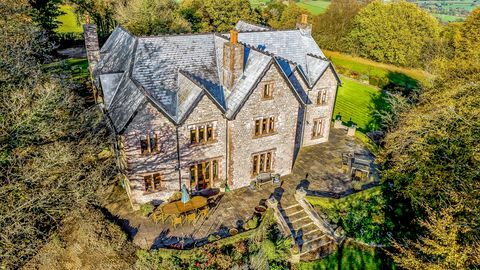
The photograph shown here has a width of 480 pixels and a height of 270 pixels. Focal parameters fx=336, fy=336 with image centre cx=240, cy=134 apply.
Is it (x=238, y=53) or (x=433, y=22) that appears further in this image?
(x=433, y=22)

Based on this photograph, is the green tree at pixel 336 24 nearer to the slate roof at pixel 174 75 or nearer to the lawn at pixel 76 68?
the lawn at pixel 76 68

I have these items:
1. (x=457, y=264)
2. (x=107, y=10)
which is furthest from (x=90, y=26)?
(x=107, y=10)

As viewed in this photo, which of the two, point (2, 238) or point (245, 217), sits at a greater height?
point (2, 238)

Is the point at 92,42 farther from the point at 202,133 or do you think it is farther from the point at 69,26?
the point at 69,26

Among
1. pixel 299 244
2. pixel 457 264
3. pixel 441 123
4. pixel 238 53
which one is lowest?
pixel 299 244

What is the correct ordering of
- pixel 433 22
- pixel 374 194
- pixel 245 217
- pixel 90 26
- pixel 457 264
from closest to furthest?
pixel 457 264 → pixel 245 217 → pixel 374 194 → pixel 90 26 → pixel 433 22

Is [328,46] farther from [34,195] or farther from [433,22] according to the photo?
[34,195]

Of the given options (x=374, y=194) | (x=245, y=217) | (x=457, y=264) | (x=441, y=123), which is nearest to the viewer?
(x=457, y=264)

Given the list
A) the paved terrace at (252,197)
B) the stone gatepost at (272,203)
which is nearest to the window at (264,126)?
the paved terrace at (252,197)

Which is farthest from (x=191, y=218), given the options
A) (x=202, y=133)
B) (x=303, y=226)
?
(x=303, y=226)
